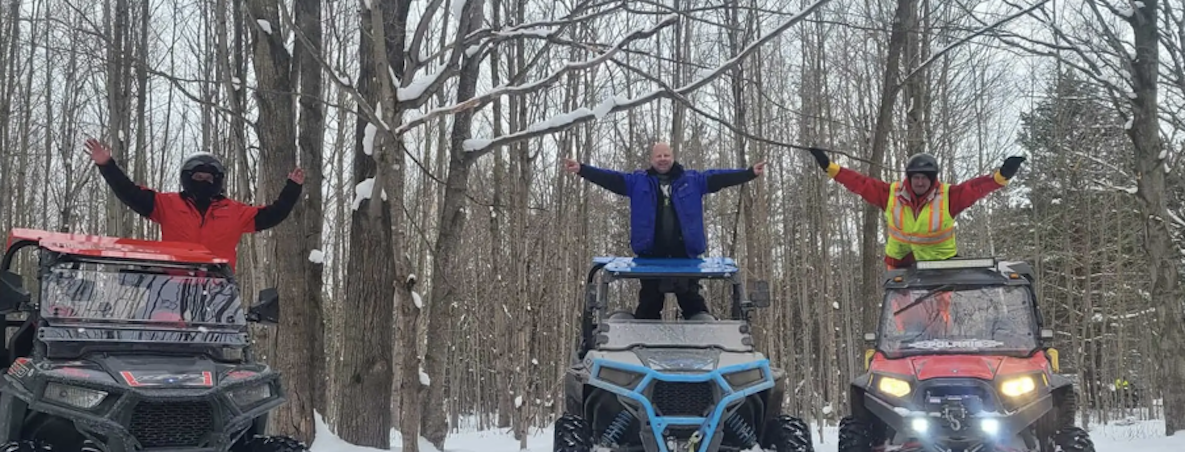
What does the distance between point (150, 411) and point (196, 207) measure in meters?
2.40

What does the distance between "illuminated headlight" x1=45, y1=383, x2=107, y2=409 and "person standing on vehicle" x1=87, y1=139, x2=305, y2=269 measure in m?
2.02

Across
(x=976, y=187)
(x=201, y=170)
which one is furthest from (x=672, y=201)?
(x=201, y=170)

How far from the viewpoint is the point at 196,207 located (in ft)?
24.3

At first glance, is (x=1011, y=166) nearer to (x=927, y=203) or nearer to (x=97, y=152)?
(x=927, y=203)

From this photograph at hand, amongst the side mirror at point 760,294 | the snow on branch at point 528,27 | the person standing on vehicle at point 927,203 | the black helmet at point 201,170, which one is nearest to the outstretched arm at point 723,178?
the person standing on vehicle at point 927,203

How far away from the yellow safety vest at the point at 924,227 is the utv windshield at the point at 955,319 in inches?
31.2

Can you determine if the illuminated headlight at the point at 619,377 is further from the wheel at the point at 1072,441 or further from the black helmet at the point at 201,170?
the black helmet at the point at 201,170

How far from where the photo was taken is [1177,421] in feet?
40.2

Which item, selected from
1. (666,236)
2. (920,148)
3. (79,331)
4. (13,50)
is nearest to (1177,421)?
(920,148)

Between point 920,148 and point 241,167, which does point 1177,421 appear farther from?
point 241,167

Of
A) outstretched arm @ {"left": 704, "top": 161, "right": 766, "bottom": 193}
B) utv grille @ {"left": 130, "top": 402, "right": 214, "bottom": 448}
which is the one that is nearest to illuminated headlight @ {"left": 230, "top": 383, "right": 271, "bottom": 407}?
utv grille @ {"left": 130, "top": 402, "right": 214, "bottom": 448}

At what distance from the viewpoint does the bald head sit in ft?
25.5

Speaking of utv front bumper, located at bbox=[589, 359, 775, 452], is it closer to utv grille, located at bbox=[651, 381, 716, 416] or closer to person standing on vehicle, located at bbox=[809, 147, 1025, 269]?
utv grille, located at bbox=[651, 381, 716, 416]

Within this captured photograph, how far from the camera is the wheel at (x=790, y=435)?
6430 mm
